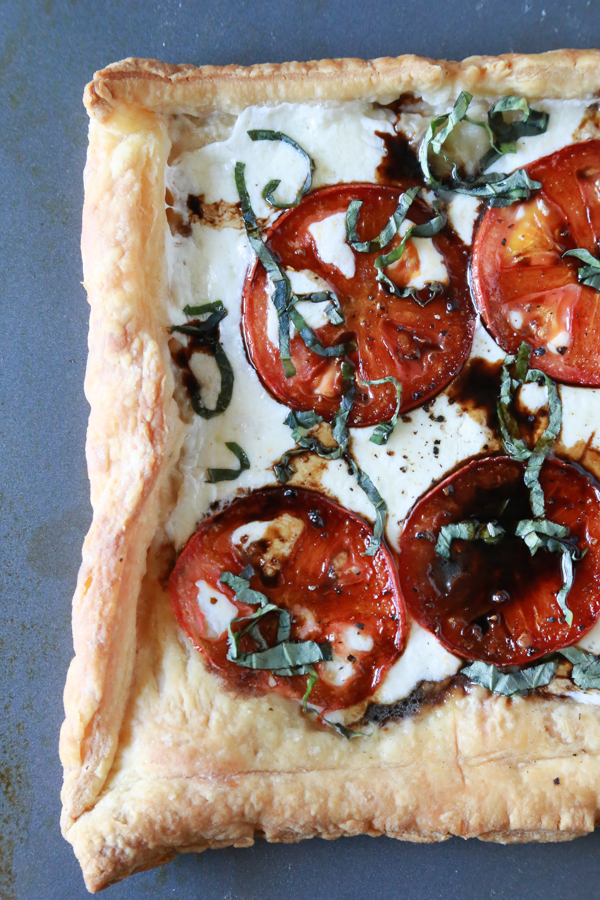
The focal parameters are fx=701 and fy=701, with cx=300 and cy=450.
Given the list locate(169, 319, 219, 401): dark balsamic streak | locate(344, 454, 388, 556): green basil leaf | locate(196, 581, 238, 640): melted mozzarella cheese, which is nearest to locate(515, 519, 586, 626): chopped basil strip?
locate(344, 454, 388, 556): green basil leaf

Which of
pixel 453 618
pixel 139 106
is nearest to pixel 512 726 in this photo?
pixel 453 618

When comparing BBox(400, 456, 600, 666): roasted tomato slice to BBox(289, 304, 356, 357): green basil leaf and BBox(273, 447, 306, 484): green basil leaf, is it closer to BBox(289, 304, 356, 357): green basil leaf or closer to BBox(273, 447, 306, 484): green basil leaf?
BBox(273, 447, 306, 484): green basil leaf

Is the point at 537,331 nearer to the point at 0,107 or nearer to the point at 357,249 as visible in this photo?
the point at 357,249

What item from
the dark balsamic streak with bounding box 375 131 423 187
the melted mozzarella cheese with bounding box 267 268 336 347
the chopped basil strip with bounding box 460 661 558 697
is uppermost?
the dark balsamic streak with bounding box 375 131 423 187

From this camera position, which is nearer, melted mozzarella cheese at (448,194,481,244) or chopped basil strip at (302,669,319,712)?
chopped basil strip at (302,669,319,712)

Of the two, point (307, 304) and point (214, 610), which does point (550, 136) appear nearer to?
point (307, 304)
